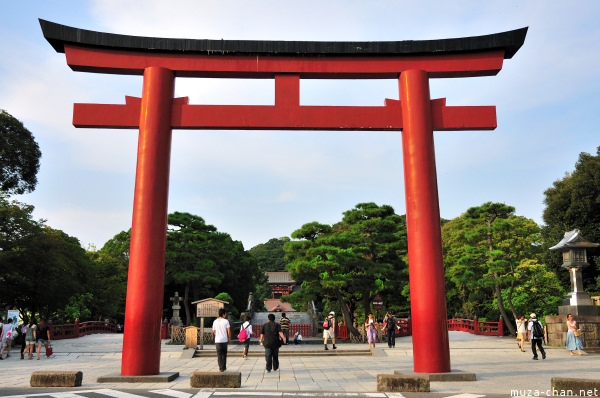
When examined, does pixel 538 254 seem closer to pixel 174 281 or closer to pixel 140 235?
pixel 174 281

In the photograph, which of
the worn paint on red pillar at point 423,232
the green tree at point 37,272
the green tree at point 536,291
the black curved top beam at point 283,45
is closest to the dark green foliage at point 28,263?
the green tree at point 37,272

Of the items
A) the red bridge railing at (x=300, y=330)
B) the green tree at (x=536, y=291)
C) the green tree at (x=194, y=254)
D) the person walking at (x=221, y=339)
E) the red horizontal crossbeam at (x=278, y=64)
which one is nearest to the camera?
the person walking at (x=221, y=339)

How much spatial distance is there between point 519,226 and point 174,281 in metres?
24.8

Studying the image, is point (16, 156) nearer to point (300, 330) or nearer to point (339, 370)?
point (300, 330)

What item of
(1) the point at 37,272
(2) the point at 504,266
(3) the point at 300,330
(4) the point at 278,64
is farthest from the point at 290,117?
(3) the point at 300,330

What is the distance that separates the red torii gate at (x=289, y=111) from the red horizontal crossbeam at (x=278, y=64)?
1.0 inches

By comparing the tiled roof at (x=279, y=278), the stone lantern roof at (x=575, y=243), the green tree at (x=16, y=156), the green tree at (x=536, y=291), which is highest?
the green tree at (x=16, y=156)

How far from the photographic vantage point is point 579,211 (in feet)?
98.0

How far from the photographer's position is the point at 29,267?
22.5 meters

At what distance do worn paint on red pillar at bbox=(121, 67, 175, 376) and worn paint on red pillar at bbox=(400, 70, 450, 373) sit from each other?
5.67 m

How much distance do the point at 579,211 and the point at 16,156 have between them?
35.5m

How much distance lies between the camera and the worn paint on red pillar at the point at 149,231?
10164 millimetres

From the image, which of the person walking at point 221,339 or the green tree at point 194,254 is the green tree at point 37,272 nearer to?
the green tree at point 194,254

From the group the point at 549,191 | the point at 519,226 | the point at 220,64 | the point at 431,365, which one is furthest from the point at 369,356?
the point at 549,191
